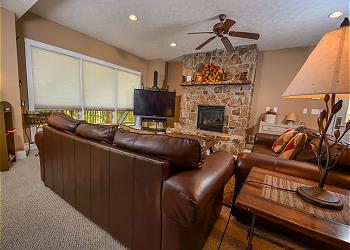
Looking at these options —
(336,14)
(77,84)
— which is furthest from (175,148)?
(77,84)

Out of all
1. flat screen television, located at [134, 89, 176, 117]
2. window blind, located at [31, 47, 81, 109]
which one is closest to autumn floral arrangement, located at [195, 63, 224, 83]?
flat screen television, located at [134, 89, 176, 117]

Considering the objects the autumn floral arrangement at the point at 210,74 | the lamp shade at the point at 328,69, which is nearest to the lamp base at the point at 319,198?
the lamp shade at the point at 328,69

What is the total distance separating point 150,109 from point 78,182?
3.38 metres

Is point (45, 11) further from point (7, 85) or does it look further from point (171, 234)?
point (171, 234)

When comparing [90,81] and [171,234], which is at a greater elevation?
[90,81]

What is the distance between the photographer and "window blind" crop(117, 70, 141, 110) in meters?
4.91

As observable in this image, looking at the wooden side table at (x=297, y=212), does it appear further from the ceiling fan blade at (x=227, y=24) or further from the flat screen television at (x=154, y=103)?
the flat screen television at (x=154, y=103)

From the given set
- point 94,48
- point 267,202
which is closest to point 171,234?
point 267,202

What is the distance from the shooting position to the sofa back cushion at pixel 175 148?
952mm

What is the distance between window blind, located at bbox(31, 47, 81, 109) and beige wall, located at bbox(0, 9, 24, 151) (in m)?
0.53

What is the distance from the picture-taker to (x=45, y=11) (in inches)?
117

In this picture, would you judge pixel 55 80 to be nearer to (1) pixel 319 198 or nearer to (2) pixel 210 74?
(2) pixel 210 74

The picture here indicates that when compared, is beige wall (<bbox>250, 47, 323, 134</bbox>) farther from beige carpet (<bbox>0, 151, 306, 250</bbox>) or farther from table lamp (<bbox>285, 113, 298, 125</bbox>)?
beige carpet (<bbox>0, 151, 306, 250</bbox>)

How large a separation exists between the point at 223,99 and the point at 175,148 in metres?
3.96
